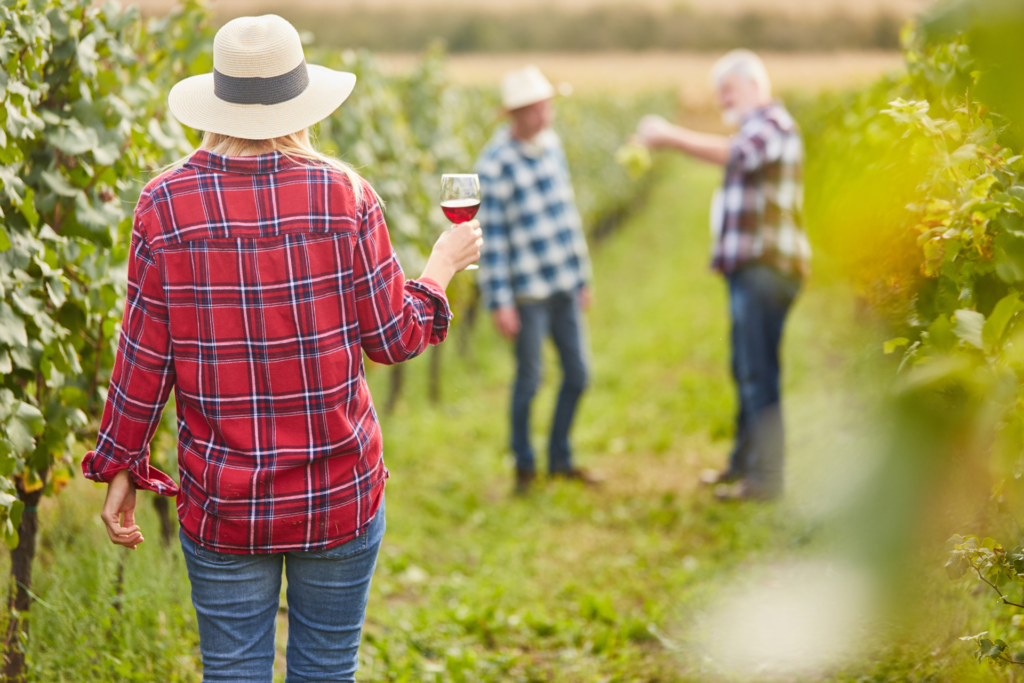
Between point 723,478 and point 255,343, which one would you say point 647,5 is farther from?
point 255,343

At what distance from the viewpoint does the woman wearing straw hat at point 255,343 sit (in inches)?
70.1

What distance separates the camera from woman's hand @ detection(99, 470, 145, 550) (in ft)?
6.29

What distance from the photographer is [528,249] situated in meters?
4.94

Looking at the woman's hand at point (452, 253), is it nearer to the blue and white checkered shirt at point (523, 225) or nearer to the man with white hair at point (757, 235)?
the blue and white checkered shirt at point (523, 225)

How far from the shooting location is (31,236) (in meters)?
2.40

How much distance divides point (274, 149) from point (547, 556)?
2.96 meters

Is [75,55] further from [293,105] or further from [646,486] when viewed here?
[646,486]

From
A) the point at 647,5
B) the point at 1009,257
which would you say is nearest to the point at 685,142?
the point at 1009,257

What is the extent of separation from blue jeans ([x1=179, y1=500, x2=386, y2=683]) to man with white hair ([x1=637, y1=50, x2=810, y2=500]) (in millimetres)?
→ 3213

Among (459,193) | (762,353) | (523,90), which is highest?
(523,90)

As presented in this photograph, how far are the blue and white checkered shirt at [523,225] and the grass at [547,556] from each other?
3.92 feet

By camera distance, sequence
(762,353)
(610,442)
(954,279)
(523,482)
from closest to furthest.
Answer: (954,279) → (762,353) → (523,482) → (610,442)

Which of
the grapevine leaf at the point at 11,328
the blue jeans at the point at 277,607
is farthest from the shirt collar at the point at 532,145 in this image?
the blue jeans at the point at 277,607

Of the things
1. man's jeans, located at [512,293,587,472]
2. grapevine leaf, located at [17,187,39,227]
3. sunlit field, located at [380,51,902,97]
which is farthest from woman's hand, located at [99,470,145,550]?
sunlit field, located at [380,51,902,97]
